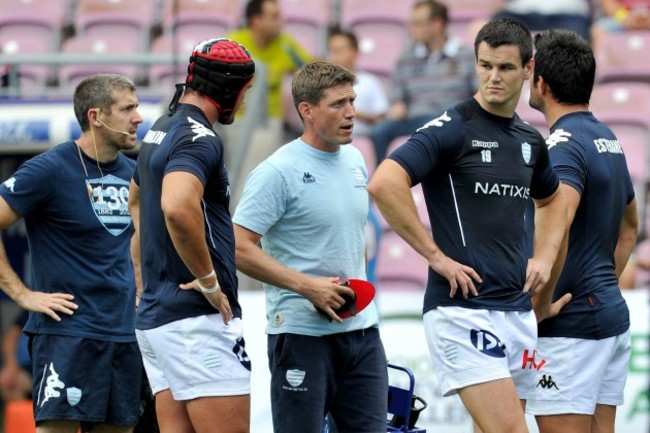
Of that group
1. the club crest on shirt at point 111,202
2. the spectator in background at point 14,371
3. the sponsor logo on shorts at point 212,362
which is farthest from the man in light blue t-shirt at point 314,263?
the spectator in background at point 14,371

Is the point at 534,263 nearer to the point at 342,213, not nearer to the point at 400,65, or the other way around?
the point at 342,213

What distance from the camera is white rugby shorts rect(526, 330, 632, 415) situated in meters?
6.17

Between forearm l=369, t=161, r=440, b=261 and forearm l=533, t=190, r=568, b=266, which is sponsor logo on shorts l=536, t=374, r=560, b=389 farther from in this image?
forearm l=369, t=161, r=440, b=261

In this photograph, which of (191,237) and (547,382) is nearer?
(191,237)

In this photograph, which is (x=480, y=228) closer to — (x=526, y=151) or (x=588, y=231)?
(x=526, y=151)

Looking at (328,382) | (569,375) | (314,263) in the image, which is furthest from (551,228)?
(328,382)

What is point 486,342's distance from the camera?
5688 mm

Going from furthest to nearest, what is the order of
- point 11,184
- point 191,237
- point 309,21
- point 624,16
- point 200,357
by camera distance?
1. point 309,21
2. point 624,16
3. point 11,184
4. point 200,357
5. point 191,237

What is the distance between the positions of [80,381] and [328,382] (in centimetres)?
151

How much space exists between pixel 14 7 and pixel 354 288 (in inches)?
351

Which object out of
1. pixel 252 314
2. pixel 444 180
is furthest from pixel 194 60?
pixel 252 314

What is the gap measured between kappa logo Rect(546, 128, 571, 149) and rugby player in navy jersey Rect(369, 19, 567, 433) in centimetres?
36

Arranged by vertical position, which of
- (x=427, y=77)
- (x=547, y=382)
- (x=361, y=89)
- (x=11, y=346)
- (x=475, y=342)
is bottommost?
(x=11, y=346)

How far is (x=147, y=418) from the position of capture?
7285 millimetres
